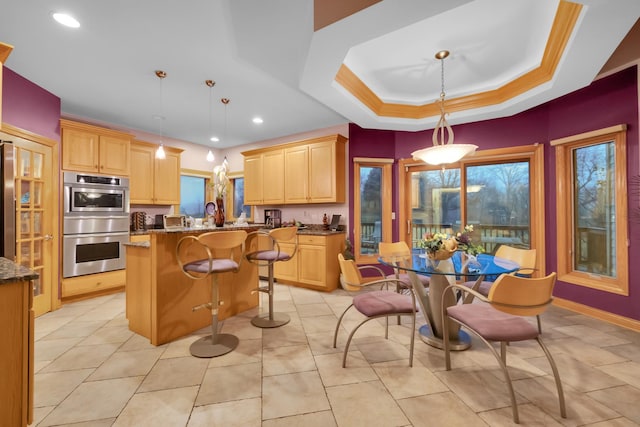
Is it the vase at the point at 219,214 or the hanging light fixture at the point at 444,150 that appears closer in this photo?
the hanging light fixture at the point at 444,150

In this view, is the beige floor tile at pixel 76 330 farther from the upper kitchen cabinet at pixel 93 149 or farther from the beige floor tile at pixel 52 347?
the upper kitchen cabinet at pixel 93 149

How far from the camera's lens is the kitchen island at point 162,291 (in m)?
2.41

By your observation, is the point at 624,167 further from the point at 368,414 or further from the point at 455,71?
the point at 368,414

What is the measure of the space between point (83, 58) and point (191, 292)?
8.33ft

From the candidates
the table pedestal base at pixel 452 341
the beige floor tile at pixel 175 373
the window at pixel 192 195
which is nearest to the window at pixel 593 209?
the table pedestal base at pixel 452 341

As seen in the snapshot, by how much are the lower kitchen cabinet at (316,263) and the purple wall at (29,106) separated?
349 cm

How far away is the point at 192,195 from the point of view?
19.3 ft

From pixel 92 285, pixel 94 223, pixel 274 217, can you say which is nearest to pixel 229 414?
pixel 92 285

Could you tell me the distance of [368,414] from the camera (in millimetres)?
1613

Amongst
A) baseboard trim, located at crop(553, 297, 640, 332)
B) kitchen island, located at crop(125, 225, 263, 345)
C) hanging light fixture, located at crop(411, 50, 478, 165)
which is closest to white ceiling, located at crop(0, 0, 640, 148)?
hanging light fixture, located at crop(411, 50, 478, 165)

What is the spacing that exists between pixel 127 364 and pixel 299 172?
3.41m

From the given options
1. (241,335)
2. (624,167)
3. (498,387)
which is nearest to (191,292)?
(241,335)

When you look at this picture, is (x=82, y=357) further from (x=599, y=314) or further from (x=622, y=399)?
(x=599, y=314)

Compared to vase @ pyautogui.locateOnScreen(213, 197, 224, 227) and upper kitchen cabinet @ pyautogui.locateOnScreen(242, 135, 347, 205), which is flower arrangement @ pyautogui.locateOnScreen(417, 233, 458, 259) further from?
upper kitchen cabinet @ pyautogui.locateOnScreen(242, 135, 347, 205)
